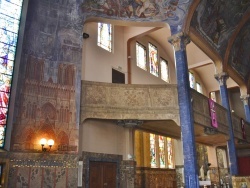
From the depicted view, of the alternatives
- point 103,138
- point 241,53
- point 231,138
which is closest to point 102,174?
point 103,138

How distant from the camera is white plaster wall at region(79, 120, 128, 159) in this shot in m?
12.6

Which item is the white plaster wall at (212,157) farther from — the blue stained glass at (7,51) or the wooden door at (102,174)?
the blue stained glass at (7,51)

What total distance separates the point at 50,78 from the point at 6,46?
194 centimetres

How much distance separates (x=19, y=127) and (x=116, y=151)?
18.5 feet

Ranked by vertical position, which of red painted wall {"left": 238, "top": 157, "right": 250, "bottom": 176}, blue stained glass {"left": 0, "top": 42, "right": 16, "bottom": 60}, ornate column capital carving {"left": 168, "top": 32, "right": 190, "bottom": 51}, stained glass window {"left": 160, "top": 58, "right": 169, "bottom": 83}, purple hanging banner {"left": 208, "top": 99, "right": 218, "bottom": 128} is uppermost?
stained glass window {"left": 160, "top": 58, "right": 169, "bottom": 83}

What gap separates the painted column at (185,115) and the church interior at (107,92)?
0.04m

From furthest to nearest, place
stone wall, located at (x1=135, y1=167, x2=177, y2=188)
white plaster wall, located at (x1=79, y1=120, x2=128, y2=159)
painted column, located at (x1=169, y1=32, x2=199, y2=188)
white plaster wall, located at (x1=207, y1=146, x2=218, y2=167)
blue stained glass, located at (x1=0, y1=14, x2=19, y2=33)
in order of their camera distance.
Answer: white plaster wall, located at (x1=207, y1=146, x2=218, y2=167) < stone wall, located at (x1=135, y1=167, x2=177, y2=188) < white plaster wall, located at (x1=79, y1=120, x2=128, y2=159) < painted column, located at (x1=169, y1=32, x2=199, y2=188) < blue stained glass, located at (x1=0, y1=14, x2=19, y2=33)

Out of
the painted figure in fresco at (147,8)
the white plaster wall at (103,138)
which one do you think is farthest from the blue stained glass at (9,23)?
the painted figure in fresco at (147,8)

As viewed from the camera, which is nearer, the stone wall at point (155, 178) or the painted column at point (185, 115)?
the painted column at point (185, 115)

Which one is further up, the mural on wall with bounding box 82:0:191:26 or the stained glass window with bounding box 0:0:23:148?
the mural on wall with bounding box 82:0:191:26

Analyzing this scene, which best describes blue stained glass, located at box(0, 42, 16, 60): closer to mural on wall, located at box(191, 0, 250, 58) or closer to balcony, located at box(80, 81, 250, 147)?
balcony, located at box(80, 81, 250, 147)

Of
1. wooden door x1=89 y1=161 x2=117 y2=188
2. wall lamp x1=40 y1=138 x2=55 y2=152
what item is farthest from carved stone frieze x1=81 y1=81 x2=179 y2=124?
wooden door x1=89 y1=161 x2=117 y2=188

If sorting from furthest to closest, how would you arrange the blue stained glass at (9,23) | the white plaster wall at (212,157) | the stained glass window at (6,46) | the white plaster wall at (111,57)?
1. the white plaster wall at (212,157)
2. the white plaster wall at (111,57)
3. the blue stained glass at (9,23)
4. the stained glass window at (6,46)

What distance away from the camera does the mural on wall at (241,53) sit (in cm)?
1836
